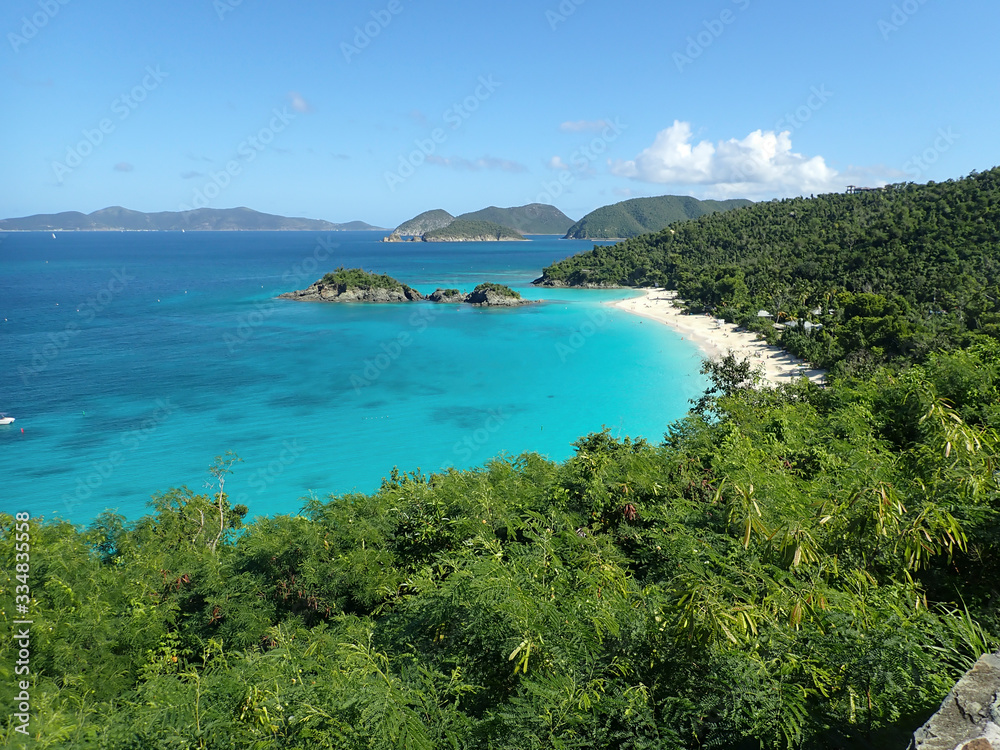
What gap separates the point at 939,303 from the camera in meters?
40.1

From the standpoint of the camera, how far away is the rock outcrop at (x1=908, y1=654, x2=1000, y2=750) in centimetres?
187

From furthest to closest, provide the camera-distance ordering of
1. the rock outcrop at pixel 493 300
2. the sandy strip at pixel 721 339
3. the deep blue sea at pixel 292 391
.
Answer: the rock outcrop at pixel 493 300 < the sandy strip at pixel 721 339 < the deep blue sea at pixel 292 391

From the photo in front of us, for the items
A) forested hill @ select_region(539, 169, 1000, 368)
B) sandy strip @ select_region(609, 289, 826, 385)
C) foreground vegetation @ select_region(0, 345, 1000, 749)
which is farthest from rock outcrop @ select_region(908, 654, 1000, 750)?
forested hill @ select_region(539, 169, 1000, 368)

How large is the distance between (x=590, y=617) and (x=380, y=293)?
237 ft

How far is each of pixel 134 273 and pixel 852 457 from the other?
114341mm

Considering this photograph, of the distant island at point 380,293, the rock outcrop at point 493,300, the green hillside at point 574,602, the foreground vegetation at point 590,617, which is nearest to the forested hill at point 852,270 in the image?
the rock outcrop at point 493,300

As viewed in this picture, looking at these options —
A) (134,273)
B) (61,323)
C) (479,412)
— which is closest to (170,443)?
(479,412)

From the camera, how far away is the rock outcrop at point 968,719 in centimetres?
187

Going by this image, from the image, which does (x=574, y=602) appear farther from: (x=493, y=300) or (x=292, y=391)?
(x=493, y=300)

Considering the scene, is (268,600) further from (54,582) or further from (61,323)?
(61,323)

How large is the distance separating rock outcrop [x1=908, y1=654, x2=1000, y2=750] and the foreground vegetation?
3.08ft

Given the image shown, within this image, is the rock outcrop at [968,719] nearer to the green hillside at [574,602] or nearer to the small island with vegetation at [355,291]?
the green hillside at [574,602]

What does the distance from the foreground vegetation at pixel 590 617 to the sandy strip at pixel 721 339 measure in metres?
19.6

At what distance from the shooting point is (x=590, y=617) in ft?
13.7
